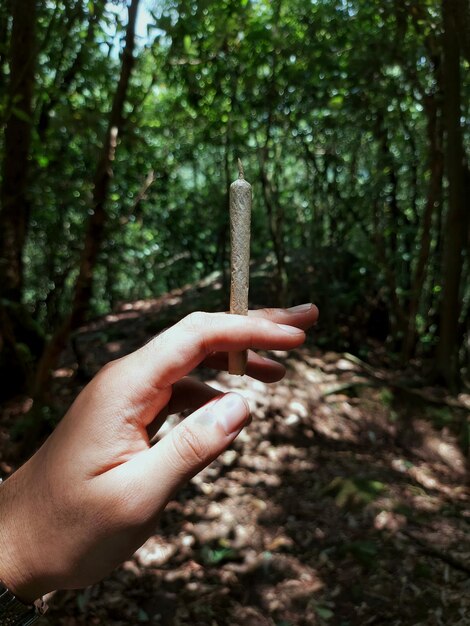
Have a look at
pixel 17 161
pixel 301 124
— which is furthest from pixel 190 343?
pixel 301 124

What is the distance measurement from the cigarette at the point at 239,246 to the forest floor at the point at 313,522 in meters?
2.16

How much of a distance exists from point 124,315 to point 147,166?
316 cm

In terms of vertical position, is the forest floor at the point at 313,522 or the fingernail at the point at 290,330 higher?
the fingernail at the point at 290,330

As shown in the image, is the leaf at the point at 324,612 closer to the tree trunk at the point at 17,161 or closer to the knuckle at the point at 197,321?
the knuckle at the point at 197,321

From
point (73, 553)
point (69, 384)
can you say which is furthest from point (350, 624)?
point (69, 384)

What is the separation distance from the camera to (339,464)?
13.9 ft

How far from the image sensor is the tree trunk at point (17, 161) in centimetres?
401

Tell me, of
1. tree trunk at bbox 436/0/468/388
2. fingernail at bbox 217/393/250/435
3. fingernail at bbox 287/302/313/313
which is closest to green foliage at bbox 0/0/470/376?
tree trunk at bbox 436/0/468/388

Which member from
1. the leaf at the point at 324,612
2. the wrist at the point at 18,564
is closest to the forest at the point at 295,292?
the leaf at the point at 324,612

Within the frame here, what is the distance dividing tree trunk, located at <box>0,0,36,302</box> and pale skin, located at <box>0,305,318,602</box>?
3172mm

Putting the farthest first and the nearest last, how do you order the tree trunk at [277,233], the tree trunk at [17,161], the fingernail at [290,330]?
1. the tree trunk at [277,233]
2. the tree trunk at [17,161]
3. the fingernail at [290,330]

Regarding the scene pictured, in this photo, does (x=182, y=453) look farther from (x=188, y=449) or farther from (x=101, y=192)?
(x=101, y=192)

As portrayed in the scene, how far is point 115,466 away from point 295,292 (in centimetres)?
582

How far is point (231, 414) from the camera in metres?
1.28
